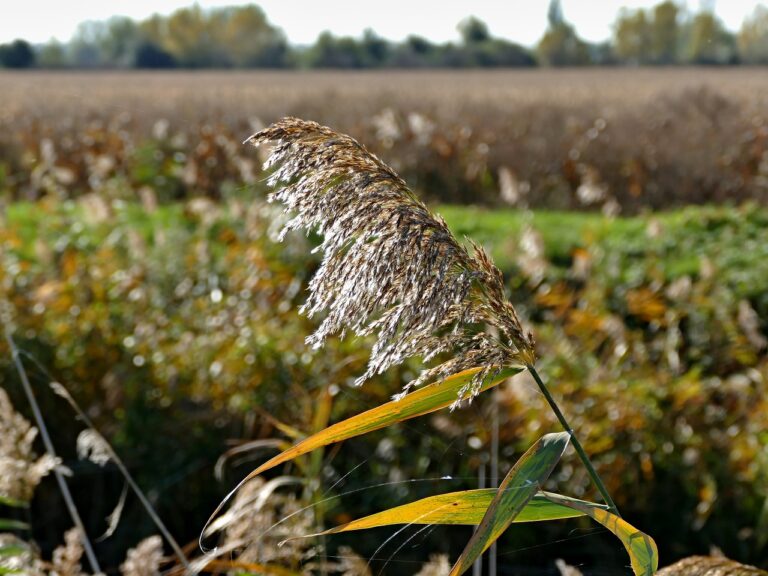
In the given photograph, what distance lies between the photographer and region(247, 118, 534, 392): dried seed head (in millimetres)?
1088

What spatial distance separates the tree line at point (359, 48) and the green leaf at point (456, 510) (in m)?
41.9

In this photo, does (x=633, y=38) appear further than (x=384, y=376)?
Yes

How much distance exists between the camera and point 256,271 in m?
5.55

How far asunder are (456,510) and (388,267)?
11.1 inches

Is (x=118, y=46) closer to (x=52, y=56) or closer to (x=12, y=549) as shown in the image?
(x=52, y=56)

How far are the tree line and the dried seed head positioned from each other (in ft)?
137

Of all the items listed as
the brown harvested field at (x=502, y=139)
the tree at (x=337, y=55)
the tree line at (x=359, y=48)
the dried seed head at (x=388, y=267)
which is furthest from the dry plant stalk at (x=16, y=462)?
the tree at (x=337, y=55)

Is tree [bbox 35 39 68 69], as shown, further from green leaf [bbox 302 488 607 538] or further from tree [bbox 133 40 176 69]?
green leaf [bbox 302 488 607 538]

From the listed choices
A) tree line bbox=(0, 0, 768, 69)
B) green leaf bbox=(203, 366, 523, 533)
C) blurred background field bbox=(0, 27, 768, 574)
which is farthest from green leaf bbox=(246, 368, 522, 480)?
tree line bbox=(0, 0, 768, 69)

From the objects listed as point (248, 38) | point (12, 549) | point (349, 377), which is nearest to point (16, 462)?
point (12, 549)

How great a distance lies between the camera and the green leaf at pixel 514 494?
40.4 inches

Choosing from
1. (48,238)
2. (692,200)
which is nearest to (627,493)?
(48,238)

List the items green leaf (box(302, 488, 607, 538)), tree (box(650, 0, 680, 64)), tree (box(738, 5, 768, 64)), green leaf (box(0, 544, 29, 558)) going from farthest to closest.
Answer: tree (box(650, 0, 680, 64))
tree (box(738, 5, 768, 64))
green leaf (box(0, 544, 29, 558))
green leaf (box(302, 488, 607, 538))

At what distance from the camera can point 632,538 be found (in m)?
1.14
